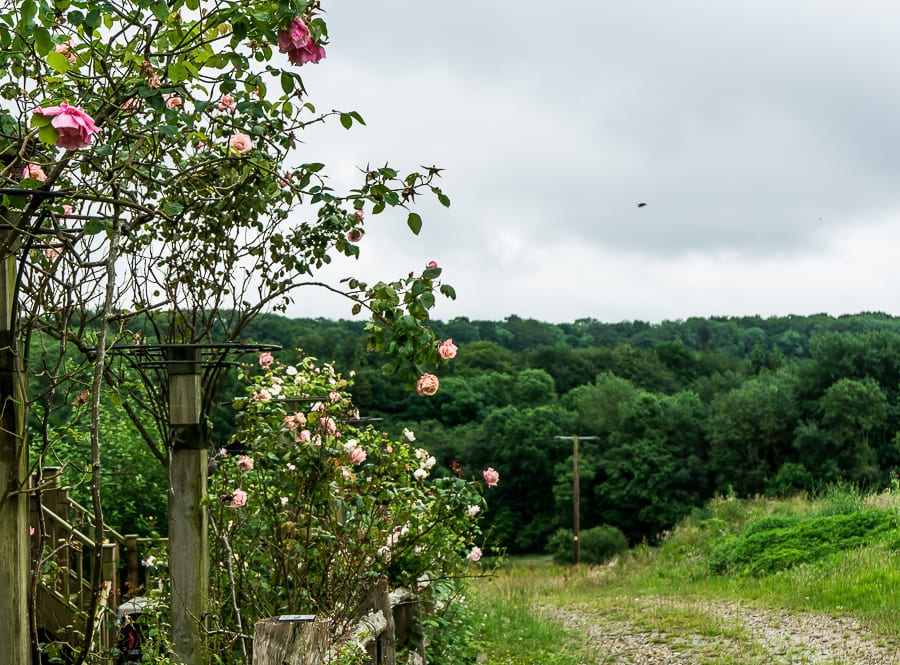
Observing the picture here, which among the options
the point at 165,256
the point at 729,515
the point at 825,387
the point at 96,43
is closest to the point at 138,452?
the point at 165,256

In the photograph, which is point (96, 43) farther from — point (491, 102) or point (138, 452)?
point (138, 452)

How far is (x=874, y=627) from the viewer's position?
25.8 feet

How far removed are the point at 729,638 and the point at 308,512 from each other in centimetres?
511

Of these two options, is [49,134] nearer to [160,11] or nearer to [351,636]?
[160,11]

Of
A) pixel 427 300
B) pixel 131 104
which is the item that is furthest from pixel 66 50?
pixel 427 300

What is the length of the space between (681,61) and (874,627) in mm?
6605

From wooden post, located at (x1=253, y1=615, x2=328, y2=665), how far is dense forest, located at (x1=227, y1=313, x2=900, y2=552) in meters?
23.7

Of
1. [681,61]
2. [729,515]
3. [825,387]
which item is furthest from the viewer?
[825,387]

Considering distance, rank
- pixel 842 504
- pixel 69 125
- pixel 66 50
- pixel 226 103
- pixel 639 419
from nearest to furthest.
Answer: pixel 69 125, pixel 66 50, pixel 226 103, pixel 842 504, pixel 639 419

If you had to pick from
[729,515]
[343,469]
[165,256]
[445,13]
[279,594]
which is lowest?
[729,515]

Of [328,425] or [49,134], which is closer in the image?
[49,134]

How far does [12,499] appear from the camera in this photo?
8.57 feet

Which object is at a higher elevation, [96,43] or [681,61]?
[681,61]

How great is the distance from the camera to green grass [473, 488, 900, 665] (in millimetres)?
7973
